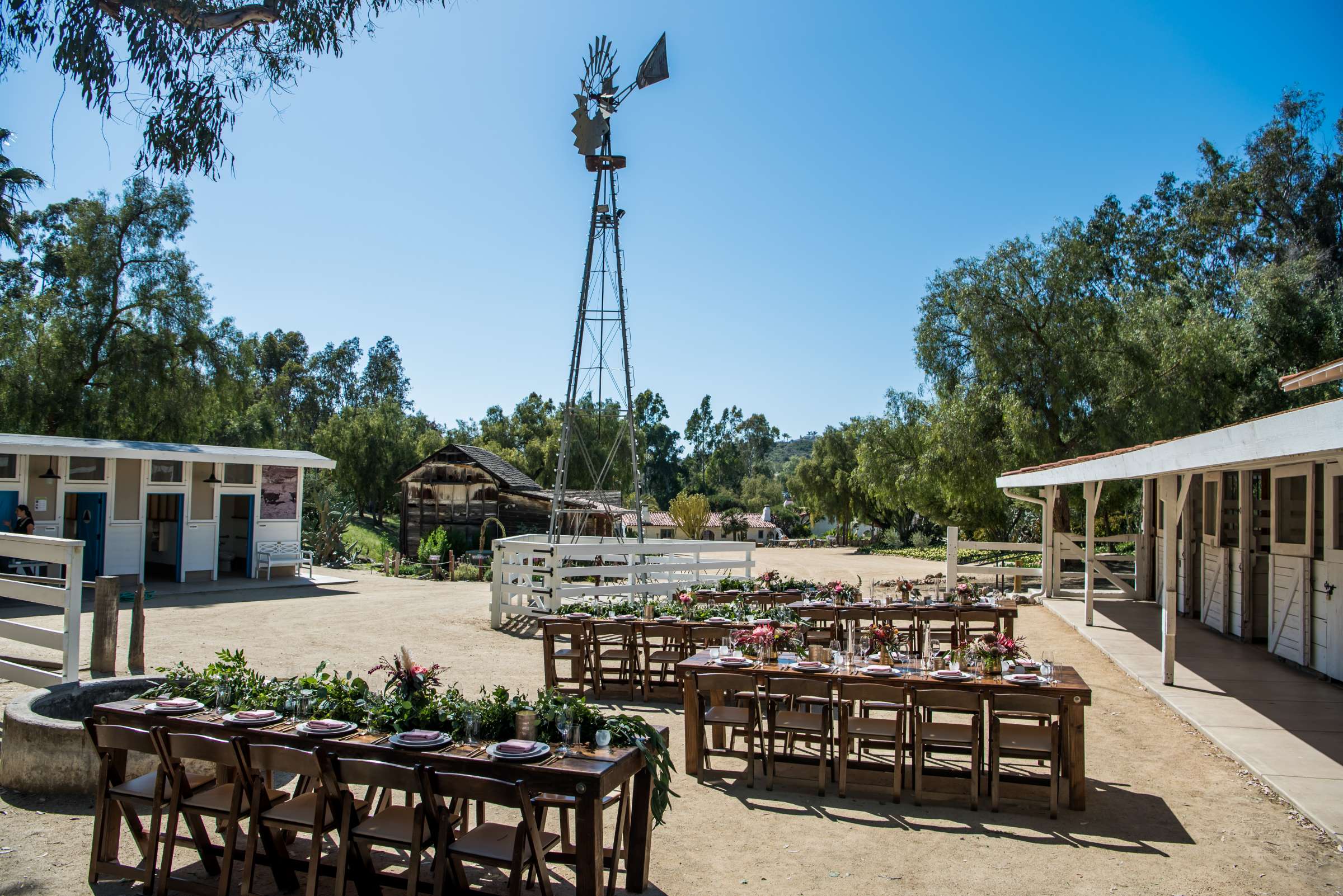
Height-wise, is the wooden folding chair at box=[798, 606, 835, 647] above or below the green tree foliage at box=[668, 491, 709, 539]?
below

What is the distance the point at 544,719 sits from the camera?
15.2 feet

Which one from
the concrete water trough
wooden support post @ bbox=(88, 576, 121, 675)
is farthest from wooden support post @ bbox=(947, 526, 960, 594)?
the concrete water trough

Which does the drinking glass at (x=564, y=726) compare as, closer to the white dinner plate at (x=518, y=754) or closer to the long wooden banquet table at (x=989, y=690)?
the white dinner plate at (x=518, y=754)

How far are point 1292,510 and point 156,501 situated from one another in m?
20.8

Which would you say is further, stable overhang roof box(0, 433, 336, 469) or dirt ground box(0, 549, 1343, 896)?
stable overhang roof box(0, 433, 336, 469)

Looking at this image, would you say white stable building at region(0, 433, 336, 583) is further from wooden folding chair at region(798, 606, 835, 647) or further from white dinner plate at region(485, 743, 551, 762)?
white dinner plate at region(485, 743, 551, 762)

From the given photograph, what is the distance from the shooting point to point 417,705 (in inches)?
189

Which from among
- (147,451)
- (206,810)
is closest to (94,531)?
(147,451)

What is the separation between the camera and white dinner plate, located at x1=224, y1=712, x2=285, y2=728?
4660mm

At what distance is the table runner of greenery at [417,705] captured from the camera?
4551mm

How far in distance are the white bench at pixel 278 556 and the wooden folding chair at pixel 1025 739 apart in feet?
57.8

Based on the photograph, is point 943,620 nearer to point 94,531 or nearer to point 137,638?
point 137,638

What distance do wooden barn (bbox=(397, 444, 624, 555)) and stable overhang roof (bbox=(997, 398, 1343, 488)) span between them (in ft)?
→ 71.4

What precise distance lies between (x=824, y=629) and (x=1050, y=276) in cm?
1918
